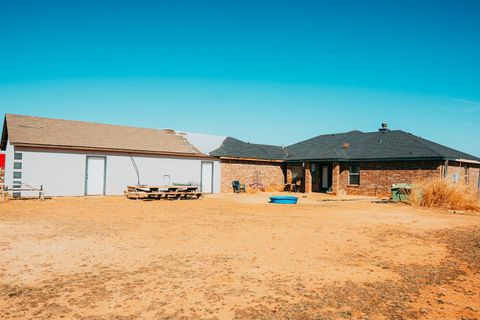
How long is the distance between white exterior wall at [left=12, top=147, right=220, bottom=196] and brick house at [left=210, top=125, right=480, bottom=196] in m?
3.17

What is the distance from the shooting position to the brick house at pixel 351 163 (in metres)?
22.4

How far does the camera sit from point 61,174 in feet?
63.0

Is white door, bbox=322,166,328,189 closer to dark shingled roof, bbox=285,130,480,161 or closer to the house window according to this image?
the house window

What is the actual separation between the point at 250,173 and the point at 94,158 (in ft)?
37.5

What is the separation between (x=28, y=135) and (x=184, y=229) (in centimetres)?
1323

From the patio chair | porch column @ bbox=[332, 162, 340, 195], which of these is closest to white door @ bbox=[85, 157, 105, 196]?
the patio chair

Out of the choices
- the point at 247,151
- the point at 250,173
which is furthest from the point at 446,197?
the point at 247,151

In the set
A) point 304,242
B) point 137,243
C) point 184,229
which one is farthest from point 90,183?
point 304,242

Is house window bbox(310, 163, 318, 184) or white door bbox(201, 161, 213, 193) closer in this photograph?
white door bbox(201, 161, 213, 193)

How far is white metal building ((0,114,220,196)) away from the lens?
18422mm

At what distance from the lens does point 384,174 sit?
77.1ft

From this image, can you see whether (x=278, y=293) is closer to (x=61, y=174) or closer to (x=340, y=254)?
(x=340, y=254)

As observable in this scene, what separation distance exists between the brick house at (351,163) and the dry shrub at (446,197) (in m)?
4.12

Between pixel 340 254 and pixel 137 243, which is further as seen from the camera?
pixel 137 243
